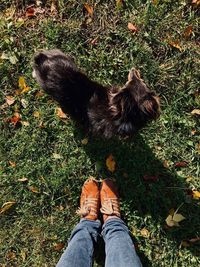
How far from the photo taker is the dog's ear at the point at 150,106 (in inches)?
164

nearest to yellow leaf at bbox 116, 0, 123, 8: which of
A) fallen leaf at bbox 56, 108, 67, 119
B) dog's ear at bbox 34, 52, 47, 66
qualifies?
dog's ear at bbox 34, 52, 47, 66

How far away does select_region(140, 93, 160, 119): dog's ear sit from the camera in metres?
4.16

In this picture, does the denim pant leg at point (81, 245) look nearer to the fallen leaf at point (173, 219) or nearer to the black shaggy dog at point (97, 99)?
the fallen leaf at point (173, 219)

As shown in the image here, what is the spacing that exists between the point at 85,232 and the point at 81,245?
0.22 metres

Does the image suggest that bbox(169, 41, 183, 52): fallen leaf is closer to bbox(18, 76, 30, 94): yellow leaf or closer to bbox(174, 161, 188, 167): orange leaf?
bbox(174, 161, 188, 167): orange leaf

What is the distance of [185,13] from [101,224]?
2844 mm

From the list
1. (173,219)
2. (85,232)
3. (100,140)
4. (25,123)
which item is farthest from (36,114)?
(173,219)

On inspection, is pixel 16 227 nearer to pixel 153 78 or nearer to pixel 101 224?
pixel 101 224

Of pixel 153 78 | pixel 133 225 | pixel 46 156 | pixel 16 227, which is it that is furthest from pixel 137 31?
pixel 16 227

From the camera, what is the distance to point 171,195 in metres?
5.13

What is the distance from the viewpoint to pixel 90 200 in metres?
5.08

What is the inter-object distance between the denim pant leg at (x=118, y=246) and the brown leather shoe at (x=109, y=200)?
3.7 inches

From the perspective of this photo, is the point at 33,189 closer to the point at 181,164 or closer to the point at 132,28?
the point at 181,164

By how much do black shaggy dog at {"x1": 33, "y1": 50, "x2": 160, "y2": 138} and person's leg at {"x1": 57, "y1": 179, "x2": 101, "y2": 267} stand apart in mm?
917
